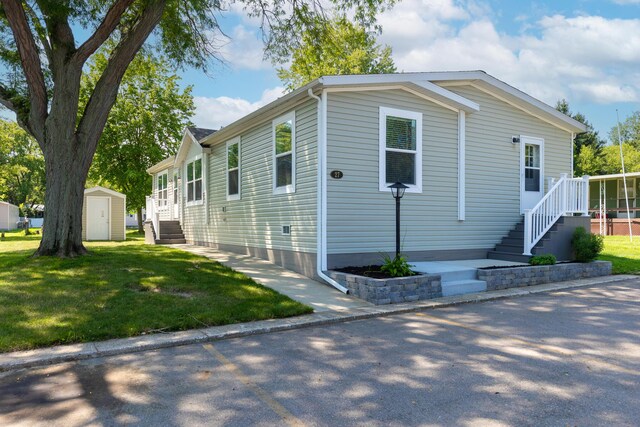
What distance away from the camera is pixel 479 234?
10.2 metres

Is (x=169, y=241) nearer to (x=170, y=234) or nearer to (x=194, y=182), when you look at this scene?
(x=170, y=234)

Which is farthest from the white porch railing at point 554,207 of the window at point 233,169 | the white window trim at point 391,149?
the window at point 233,169

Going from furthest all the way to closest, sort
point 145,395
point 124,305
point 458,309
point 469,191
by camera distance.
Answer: point 469,191
point 458,309
point 124,305
point 145,395

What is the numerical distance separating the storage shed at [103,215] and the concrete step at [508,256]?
15.6m

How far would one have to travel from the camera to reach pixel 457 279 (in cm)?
793

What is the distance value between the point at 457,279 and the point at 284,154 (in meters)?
4.42

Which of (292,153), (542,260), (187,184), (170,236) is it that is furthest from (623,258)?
(170,236)

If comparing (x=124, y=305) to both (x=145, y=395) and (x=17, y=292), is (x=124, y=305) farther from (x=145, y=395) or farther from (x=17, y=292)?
(x=145, y=395)

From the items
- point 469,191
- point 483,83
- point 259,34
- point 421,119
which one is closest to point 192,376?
point 421,119

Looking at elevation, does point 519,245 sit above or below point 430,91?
below

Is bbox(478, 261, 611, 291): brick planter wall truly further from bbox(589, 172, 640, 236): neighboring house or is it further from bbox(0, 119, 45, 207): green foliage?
bbox(0, 119, 45, 207): green foliage

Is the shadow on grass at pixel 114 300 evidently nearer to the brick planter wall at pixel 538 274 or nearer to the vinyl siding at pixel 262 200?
the vinyl siding at pixel 262 200

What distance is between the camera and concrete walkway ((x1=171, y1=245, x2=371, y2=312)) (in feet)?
21.6

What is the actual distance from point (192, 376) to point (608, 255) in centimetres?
1357
